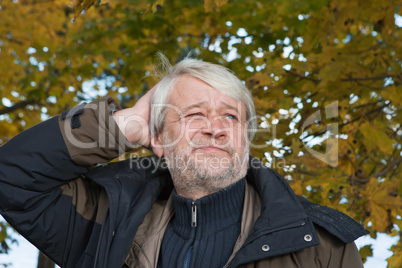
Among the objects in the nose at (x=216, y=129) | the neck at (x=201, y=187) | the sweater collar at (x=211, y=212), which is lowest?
the sweater collar at (x=211, y=212)

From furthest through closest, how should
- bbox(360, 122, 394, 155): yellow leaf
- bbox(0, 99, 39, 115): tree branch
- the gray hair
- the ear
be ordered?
1. bbox(0, 99, 39, 115): tree branch
2. bbox(360, 122, 394, 155): yellow leaf
3. the ear
4. the gray hair

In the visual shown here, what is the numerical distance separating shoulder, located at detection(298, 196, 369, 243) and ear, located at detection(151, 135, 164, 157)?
3.06ft

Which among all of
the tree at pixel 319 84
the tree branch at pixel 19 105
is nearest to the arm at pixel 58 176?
the tree at pixel 319 84

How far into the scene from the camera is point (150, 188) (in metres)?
2.60

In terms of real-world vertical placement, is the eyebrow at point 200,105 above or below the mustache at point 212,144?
above

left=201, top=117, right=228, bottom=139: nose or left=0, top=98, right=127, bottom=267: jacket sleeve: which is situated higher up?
left=201, top=117, right=228, bottom=139: nose

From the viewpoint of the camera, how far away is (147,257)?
2.34 meters

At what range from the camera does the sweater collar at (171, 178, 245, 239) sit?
2377 millimetres

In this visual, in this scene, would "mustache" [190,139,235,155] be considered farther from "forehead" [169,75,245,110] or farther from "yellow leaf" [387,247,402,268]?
"yellow leaf" [387,247,402,268]

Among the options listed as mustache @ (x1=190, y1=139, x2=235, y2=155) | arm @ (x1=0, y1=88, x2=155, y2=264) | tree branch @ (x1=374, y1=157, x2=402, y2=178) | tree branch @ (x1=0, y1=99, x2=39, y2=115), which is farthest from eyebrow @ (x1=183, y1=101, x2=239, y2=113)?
tree branch @ (x1=0, y1=99, x2=39, y2=115)

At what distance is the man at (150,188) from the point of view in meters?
2.30

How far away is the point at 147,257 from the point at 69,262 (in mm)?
467

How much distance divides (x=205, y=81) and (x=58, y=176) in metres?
0.92

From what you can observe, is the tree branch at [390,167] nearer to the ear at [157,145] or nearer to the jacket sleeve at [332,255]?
the jacket sleeve at [332,255]
